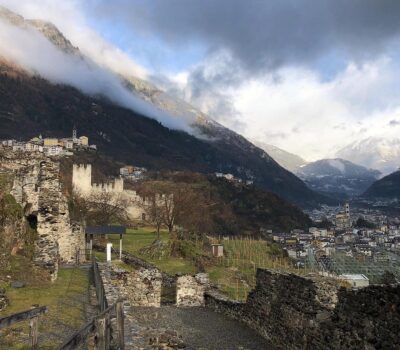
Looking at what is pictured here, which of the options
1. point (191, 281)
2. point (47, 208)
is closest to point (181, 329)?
point (191, 281)

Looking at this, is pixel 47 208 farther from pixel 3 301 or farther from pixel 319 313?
pixel 319 313

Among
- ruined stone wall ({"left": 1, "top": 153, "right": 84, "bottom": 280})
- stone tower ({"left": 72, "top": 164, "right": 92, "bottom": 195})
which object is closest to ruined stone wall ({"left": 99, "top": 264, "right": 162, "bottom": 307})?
ruined stone wall ({"left": 1, "top": 153, "right": 84, "bottom": 280})

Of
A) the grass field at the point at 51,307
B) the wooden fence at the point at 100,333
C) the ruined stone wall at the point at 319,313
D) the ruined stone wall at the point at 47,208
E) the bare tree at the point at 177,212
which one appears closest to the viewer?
the wooden fence at the point at 100,333

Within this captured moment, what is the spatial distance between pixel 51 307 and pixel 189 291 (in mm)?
10451

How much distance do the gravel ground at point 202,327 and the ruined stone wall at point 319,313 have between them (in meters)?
0.50

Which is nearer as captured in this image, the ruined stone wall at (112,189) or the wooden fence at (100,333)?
the wooden fence at (100,333)

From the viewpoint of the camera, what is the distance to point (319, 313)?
42.1 ft

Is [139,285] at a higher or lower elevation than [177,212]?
lower

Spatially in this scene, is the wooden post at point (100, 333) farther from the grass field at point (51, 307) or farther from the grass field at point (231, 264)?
the grass field at point (231, 264)

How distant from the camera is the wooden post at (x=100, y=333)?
767 cm

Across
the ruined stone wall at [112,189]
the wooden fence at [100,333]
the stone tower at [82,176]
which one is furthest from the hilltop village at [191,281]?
the stone tower at [82,176]

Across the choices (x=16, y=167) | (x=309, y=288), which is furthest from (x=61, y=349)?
(x=16, y=167)

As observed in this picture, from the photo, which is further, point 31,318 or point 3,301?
point 3,301

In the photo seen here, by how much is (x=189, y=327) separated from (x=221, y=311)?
3.17 metres
